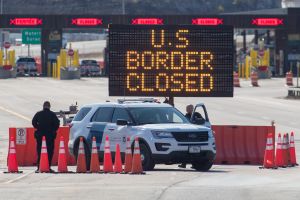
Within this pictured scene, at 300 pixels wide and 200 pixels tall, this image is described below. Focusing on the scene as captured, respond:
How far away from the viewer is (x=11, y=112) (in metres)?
51.1

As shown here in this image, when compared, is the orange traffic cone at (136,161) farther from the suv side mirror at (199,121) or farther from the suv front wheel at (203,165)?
the suv side mirror at (199,121)

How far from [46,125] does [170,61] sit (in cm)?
561

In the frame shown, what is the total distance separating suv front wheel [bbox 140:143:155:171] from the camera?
24.1 metres

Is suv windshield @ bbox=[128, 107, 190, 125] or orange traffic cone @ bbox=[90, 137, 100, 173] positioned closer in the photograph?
orange traffic cone @ bbox=[90, 137, 100, 173]

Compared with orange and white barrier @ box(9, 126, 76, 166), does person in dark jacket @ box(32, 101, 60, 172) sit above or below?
above

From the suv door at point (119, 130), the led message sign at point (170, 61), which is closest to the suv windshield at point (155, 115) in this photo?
the suv door at point (119, 130)

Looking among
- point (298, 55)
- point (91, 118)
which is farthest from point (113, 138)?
point (298, 55)

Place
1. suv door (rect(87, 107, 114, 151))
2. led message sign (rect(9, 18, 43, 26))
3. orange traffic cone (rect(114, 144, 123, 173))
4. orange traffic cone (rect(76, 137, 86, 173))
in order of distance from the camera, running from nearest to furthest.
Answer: orange traffic cone (rect(114, 144, 123, 173)) → orange traffic cone (rect(76, 137, 86, 173)) → suv door (rect(87, 107, 114, 151)) → led message sign (rect(9, 18, 43, 26))

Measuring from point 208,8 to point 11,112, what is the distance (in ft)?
445

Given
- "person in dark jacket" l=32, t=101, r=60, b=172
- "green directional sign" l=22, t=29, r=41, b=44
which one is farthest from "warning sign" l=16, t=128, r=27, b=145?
"green directional sign" l=22, t=29, r=41, b=44

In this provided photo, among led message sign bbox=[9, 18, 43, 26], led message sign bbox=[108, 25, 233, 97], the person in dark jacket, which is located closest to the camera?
the person in dark jacket

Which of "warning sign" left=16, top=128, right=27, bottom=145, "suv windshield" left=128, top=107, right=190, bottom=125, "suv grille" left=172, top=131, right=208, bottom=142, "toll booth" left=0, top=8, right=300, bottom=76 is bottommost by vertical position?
"warning sign" left=16, top=128, right=27, bottom=145

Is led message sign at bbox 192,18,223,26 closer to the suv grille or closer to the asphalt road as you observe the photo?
the asphalt road

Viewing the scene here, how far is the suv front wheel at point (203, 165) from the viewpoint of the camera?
2467 centimetres
